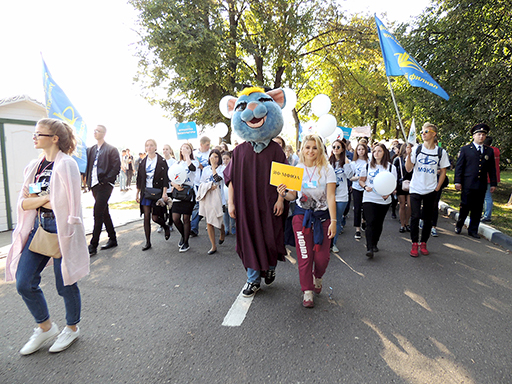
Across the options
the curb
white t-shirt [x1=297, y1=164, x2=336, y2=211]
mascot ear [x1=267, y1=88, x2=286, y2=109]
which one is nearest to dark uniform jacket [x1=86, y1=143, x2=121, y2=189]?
mascot ear [x1=267, y1=88, x2=286, y2=109]

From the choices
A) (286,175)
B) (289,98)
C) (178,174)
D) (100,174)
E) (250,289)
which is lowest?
(250,289)

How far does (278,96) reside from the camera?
3.61 m

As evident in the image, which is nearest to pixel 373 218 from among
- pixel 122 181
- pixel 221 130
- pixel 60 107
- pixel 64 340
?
pixel 64 340

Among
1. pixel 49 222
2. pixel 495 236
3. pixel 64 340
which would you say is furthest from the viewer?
pixel 495 236

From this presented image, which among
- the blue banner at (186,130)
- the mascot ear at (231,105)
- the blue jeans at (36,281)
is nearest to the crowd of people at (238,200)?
the blue jeans at (36,281)

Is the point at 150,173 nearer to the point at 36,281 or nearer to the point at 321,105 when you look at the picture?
the point at 36,281

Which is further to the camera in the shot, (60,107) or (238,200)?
(60,107)

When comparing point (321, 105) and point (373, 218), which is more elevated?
point (321, 105)

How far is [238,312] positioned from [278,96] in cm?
244

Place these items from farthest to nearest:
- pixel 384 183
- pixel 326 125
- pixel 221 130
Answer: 1. pixel 221 130
2. pixel 326 125
3. pixel 384 183

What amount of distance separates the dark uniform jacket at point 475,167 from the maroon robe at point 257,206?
4733 mm

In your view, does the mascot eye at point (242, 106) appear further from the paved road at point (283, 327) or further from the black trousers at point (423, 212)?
the black trousers at point (423, 212)

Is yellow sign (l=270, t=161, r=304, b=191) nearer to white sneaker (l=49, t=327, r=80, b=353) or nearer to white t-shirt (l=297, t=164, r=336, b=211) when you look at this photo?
white t-shirt (l=297, t=164, r=336, b=211)

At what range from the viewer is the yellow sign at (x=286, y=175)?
9.92ft
